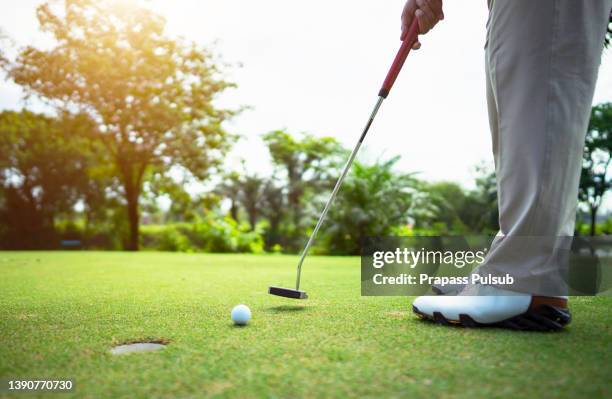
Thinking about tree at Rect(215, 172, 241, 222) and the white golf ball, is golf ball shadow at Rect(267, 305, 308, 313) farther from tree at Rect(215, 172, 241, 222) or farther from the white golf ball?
tree at Rect(215, 172, 241, 222)

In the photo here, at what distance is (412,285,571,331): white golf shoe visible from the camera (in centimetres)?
153

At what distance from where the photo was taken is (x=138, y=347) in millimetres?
1418

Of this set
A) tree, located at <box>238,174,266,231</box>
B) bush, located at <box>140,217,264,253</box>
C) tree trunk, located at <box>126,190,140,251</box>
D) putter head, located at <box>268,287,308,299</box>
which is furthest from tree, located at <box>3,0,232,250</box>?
tree, located at <box>238,174,266,231</box>

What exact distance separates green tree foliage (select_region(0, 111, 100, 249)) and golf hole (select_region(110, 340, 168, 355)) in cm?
1653

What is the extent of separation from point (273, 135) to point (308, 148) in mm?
2595

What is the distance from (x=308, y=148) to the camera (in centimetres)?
3094

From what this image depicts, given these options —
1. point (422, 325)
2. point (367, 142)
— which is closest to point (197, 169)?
point (367, 142)

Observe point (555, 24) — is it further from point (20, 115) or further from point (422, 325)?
point (20, 115)

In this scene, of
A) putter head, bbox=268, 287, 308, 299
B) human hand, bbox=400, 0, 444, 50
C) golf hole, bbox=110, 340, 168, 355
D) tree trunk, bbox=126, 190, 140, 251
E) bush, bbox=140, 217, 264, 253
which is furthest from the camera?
tree trunk, bbox=126, 190, 140, 251

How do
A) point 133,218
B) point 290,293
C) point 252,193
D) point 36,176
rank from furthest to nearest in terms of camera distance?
point 252,193, point 36,176, point 133,218, point 290,293

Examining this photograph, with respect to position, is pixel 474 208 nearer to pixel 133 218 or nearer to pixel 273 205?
pixel 273 205

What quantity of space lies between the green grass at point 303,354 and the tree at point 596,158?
1075 centimetres

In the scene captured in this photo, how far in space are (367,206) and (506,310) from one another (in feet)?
31.8

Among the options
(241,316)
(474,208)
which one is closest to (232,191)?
(474,208)
